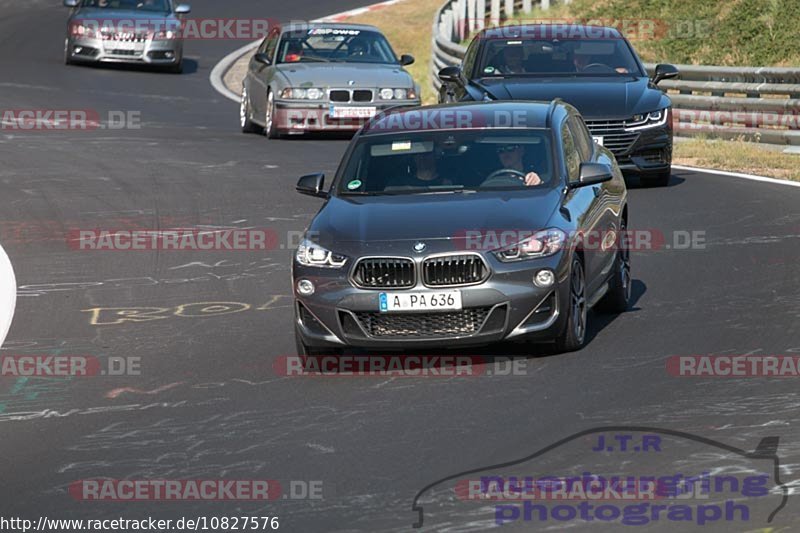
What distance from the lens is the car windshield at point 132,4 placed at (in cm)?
3322

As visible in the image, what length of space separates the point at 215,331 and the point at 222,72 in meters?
22.8

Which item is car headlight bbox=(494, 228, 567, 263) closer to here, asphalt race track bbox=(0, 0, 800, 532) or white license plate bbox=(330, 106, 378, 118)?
asphalt race track bbox=(0, 0, 800, 532)

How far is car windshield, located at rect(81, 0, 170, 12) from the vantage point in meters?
33.2

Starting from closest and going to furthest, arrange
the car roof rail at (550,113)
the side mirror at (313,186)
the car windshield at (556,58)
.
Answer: the side mirror at (313,186) < the car roof rail at (550,113) < the car windshield at (556,58)

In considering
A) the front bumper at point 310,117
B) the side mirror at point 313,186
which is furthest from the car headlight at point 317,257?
the front bumper at point 310,117

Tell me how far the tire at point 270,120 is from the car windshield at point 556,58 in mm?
4553

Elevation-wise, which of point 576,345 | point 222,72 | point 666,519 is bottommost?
point 222,72

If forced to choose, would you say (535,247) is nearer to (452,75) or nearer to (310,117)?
(452,75)

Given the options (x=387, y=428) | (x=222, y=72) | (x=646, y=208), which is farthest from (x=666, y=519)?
(x=222, y=72)

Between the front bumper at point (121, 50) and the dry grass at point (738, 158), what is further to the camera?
the front bumper at point (121, 50)

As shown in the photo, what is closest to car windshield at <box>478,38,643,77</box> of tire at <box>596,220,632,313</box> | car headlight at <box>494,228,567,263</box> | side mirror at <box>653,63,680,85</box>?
side mirror at <box>653,63,680,85</box>

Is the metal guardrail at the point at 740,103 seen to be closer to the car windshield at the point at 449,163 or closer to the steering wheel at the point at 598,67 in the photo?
the steering wheel at the point at 598,67

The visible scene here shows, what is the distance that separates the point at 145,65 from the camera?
113 ft

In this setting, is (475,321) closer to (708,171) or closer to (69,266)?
(69,266)
